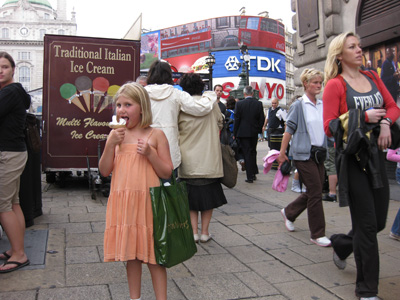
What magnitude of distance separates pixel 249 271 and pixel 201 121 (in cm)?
161

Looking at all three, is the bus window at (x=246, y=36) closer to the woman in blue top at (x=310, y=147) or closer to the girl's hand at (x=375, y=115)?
the woman in blue top at (x=310, y=147)

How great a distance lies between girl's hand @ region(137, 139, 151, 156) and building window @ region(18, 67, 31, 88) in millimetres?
86854

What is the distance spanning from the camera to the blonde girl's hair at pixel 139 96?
2434mm

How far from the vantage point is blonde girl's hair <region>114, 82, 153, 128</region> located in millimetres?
2434

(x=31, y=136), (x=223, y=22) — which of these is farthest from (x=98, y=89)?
(x=223, y=22)

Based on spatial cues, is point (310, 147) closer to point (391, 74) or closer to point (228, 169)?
point (228, 169)

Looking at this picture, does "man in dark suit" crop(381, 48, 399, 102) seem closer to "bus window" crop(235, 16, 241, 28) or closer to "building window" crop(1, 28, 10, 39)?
"bus window" crop(235, 16, 241, 28)

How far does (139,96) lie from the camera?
2457 millimetres

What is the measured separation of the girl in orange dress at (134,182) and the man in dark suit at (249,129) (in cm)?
622

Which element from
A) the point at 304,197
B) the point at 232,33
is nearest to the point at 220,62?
the point at 232,33

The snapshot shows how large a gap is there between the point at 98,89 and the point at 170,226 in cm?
550

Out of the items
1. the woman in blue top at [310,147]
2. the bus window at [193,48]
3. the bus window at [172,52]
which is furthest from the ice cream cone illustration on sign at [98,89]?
the bus window at [172,52]

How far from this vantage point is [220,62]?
198 feet

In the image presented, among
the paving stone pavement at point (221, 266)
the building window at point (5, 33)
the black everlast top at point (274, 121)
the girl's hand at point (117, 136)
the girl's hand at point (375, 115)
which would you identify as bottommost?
the paving stone pavement at point (221, 266)
